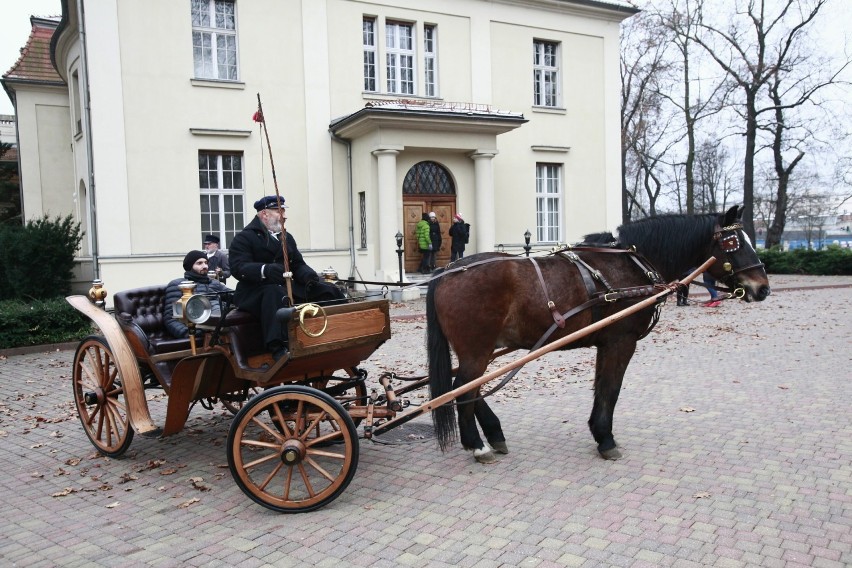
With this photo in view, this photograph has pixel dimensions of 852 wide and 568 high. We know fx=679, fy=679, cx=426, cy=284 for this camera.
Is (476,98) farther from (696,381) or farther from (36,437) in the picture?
(36,437)

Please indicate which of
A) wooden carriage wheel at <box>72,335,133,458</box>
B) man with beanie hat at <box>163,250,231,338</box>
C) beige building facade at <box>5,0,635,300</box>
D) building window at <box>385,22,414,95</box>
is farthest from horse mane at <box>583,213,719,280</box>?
building window at <box>385,22,414,95</box>

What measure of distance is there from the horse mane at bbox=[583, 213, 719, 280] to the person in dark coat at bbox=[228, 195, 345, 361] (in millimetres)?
2383

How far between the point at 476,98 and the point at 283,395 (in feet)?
59.0

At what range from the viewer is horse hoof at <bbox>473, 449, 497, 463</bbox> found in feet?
17.4

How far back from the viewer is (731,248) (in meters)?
5.53

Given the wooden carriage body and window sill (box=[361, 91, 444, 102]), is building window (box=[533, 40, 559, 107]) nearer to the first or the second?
window sill (box=[361, 91, 444, 102])

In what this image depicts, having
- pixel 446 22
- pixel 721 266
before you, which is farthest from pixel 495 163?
pixel 721 266

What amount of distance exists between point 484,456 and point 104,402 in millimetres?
3164

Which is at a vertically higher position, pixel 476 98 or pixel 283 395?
pixel 476 98

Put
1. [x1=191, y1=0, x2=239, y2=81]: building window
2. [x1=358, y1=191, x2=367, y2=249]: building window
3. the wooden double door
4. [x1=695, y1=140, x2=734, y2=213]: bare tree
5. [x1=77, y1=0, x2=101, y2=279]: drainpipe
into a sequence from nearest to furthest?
[x1=77, y1=0, x2=101, y2=279]: drainpipe < [x1=191, y1=0, x2=239, y2=81]: building window < [x1=358, y1=191, x2=367, y2=249]: building window < the wooden double door < [x1=695, y1=140, x2=734, y2=213]: bare tree

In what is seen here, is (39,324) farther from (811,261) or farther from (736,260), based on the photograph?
(811,261)

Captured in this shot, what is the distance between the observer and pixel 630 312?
5.00 m

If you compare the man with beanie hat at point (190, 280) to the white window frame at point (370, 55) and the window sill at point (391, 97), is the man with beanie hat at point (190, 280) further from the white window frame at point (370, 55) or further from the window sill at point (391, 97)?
the white window frame at point (370, 55)

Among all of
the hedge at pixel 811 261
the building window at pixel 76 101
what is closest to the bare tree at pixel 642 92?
the hedge at pixel 811 261
